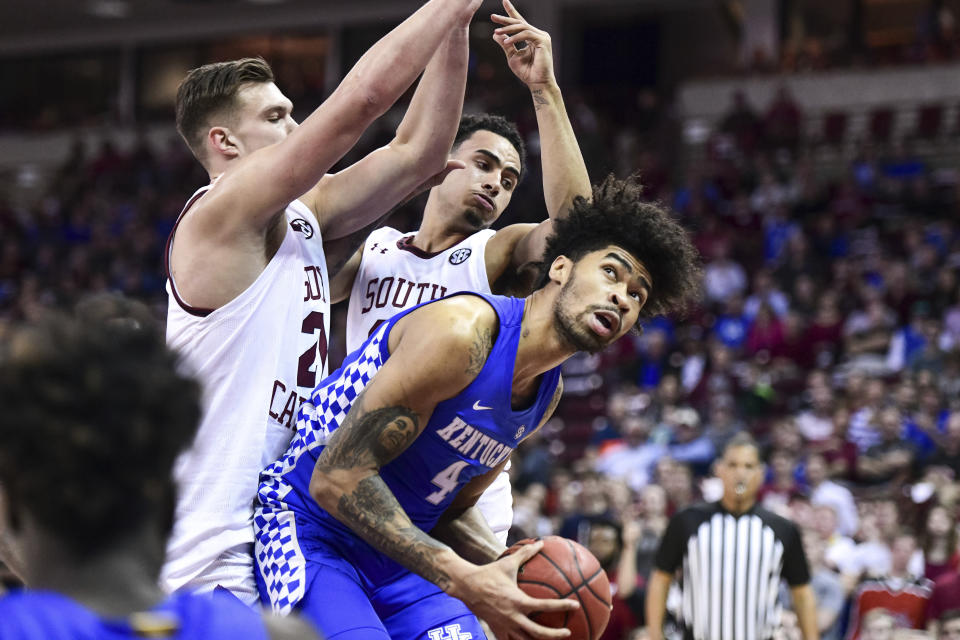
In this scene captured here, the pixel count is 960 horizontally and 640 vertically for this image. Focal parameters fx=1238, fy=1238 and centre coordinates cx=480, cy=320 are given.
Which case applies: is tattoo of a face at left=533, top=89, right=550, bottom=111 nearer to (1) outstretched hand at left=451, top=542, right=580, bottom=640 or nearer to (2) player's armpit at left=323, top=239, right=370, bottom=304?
(2) player's armpit at left=323, top=239, right=370, bottom=304

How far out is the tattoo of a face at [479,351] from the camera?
3.29m

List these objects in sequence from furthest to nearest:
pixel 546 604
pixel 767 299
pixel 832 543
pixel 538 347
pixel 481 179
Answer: pixel 767 299 → pixel 832 543 → pixel 481 179 → pixel 538 347 → pixel 546 604

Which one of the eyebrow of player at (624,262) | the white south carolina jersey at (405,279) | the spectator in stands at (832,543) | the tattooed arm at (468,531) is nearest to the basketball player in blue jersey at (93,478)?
the eyebrow of player at (624,262)

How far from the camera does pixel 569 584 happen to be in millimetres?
3262

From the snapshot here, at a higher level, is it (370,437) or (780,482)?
(370,437)

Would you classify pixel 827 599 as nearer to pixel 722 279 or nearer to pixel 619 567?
pixel 619 567

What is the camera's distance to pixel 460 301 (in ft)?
11.1

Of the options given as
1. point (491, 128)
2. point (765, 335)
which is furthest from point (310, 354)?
point (765, 335)

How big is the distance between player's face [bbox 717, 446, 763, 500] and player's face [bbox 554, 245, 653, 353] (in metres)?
4.12

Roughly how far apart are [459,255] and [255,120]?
1.13 metres

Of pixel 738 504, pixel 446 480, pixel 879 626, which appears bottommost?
pixel 879 626

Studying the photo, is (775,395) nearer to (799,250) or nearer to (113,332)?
(799,250)

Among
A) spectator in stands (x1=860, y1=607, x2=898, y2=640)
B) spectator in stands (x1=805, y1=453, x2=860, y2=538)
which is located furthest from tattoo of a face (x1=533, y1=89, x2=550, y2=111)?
spectator in stands (x1=805, y1=453, x2=860, y2=538)

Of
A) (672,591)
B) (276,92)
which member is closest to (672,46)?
(672,591)
